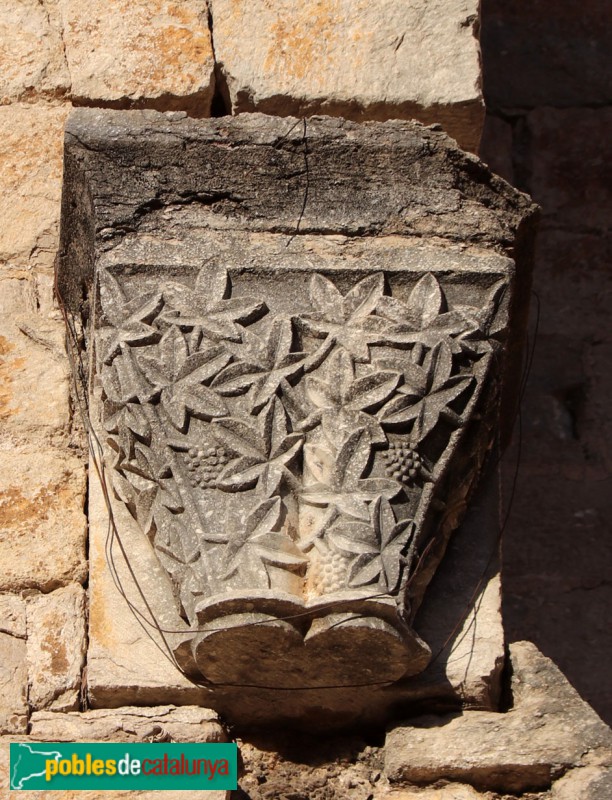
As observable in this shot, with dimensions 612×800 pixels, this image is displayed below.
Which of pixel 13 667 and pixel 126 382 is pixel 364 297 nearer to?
pixel 126 382

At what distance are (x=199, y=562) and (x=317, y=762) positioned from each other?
1.36 ft

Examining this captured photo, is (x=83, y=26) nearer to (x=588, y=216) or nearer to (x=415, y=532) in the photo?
(x=415, y=532)

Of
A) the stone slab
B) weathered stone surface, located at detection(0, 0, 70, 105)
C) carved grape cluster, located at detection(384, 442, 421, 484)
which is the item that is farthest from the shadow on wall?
weathered stone surface, located at detection(0, 0, 70, 105)

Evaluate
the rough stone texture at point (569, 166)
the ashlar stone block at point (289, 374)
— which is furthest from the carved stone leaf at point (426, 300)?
the rough stone texture at point (569, 166)

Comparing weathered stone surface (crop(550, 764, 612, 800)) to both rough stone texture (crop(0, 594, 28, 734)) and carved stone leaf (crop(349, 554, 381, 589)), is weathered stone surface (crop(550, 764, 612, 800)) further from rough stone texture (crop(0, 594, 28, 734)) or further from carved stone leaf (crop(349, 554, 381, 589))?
rough stone texture (crop(0, 594, 28, 734))

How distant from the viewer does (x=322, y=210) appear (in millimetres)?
2562

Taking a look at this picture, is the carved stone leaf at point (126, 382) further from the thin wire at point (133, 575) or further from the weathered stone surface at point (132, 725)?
the weathered stone surface at point (132, 725)

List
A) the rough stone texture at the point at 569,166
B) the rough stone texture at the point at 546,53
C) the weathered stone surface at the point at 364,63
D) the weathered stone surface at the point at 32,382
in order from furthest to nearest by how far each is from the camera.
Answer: the rough stone texture at the point at 546,53
the rough stone texture at the point at 569,166
the weathered stone surface at the point at 364,63
the weathered stone surface at the point at 32,382

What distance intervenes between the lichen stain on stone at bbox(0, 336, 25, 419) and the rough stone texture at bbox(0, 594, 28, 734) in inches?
14.1

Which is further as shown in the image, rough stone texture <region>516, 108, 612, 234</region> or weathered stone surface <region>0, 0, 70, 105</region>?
rough stone texture <region>516, 108, 612, 234</region>

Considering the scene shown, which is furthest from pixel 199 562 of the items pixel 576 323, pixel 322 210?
pixel 576 323

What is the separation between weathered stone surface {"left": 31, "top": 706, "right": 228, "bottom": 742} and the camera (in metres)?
2.33

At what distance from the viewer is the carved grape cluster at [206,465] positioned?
232 centimetres

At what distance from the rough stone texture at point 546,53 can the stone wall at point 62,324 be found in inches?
27.1
